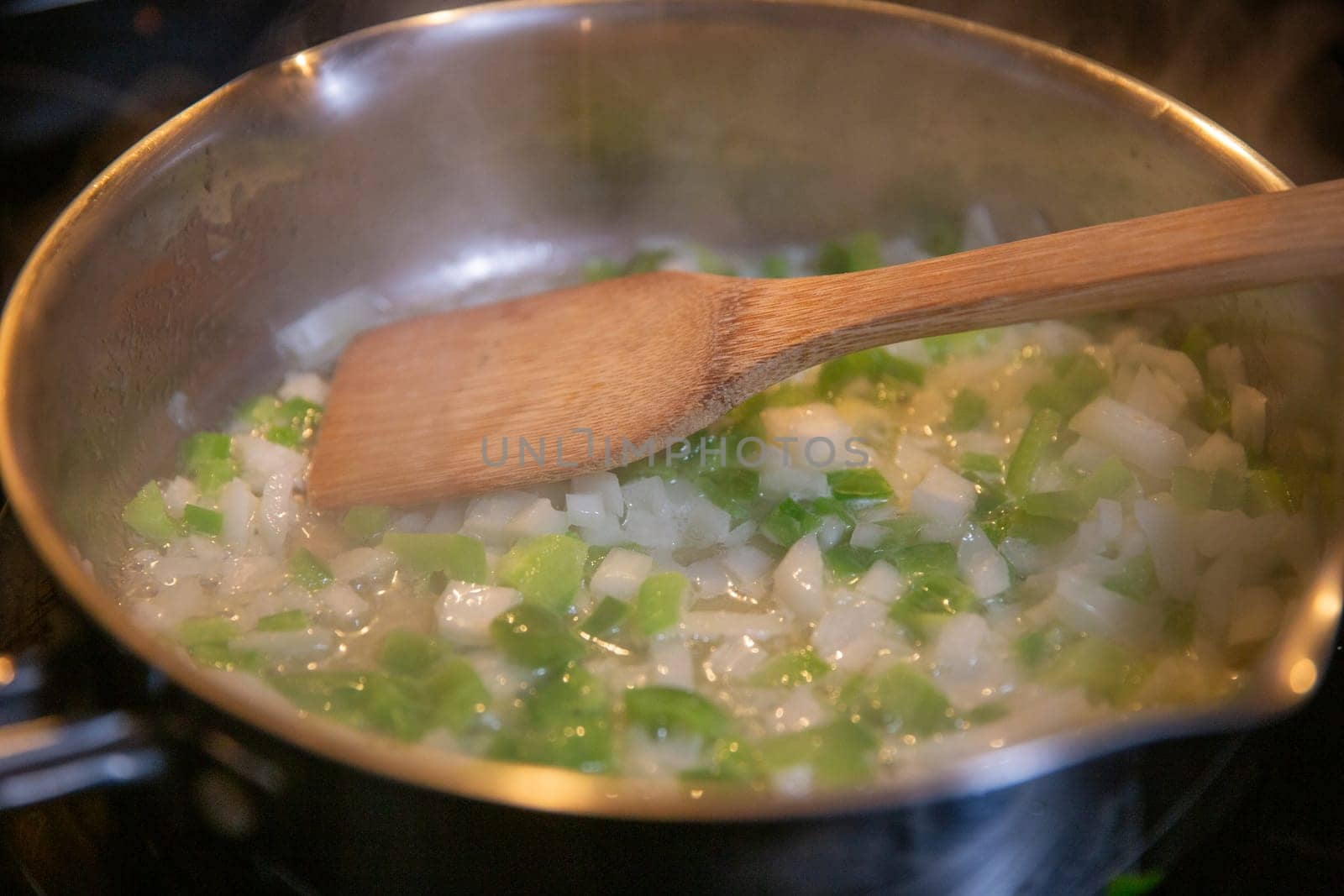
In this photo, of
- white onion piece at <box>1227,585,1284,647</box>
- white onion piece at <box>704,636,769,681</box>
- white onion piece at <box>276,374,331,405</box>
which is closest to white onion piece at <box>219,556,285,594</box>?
white onion piece at <box>276,374,331,405</box>

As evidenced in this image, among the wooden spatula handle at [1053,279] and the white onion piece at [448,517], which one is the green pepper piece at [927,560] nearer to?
the wooden spatula handle at [1053,279]

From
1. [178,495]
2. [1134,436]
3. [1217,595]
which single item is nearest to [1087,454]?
[1134,436]

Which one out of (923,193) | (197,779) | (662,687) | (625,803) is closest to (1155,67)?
(923,193)

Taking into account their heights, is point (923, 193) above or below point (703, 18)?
below

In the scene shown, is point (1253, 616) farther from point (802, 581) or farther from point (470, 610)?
point (470, 610)

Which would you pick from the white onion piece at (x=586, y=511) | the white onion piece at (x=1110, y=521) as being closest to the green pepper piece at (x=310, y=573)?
the white onion piece at (x=586, y=511)

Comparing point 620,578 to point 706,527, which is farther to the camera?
point 706,527

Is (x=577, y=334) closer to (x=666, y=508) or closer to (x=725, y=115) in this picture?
(x=666, y=508)
